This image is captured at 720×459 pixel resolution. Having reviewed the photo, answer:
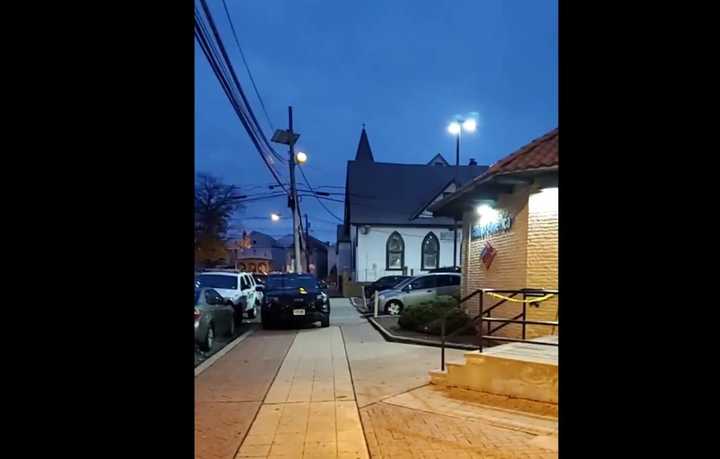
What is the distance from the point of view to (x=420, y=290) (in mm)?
17719

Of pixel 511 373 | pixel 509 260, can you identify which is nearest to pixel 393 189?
pixel 509 260

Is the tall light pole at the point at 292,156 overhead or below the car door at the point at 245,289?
overhead

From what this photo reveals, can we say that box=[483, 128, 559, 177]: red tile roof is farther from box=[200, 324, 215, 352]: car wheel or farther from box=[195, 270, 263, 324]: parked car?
box=[195, 270, 263, 324]: parked car

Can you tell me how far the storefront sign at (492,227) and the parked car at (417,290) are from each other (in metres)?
4.61

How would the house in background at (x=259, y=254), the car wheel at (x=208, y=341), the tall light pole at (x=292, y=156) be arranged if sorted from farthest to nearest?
the house in background at (x=259, y=254) < the tall light pole at (x=292, y=156) < the car wheel at (x=208, y=341)

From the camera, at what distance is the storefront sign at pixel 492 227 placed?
34.7 ft

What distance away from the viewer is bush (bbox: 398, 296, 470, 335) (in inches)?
457

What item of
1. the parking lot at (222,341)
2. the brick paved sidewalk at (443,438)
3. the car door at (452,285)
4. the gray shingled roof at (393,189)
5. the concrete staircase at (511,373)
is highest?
the gray shingled roof at (393,189)

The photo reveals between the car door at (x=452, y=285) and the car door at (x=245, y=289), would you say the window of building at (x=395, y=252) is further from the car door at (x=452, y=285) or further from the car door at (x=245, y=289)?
the car door at (x=245, y=289)

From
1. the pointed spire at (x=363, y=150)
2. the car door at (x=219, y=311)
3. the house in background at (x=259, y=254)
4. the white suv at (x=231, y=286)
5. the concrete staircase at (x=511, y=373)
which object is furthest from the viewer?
the house in background at (x=259, y=254)

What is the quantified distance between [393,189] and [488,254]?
24.2 m

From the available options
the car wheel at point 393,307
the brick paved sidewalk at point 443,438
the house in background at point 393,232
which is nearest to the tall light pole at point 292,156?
the house in background at point 393,232
